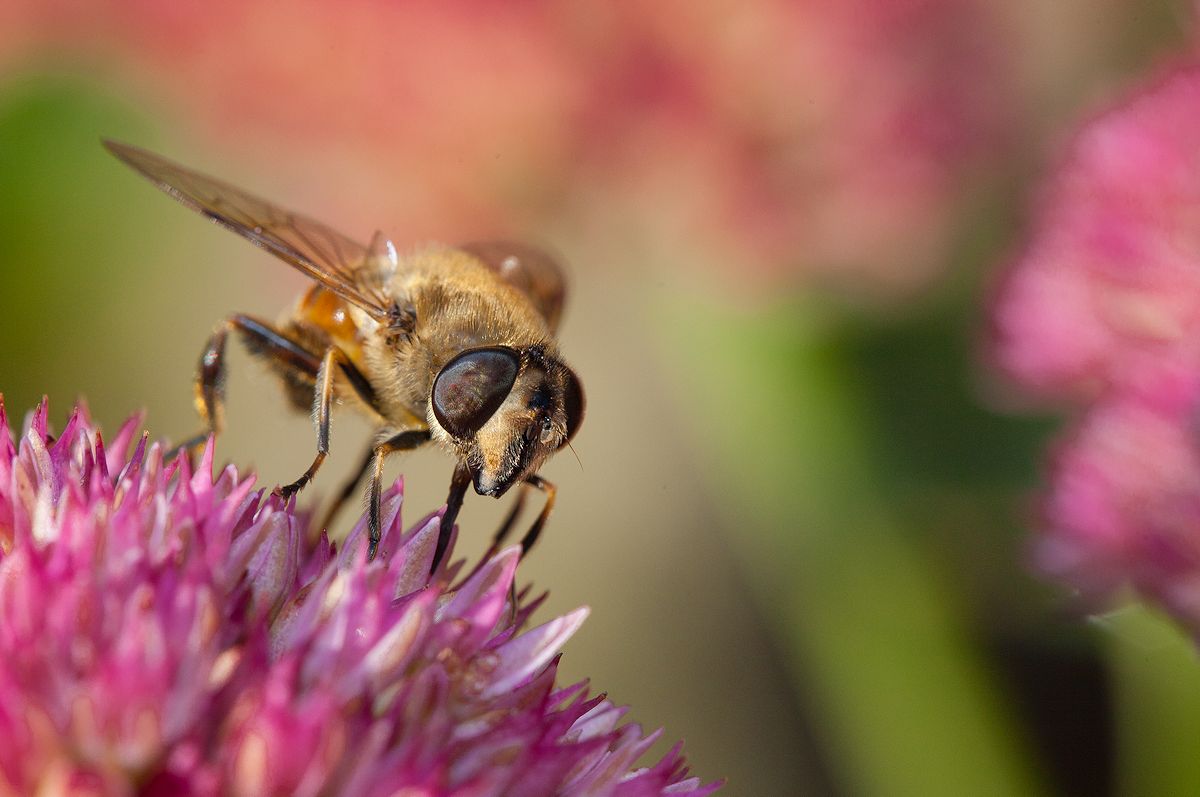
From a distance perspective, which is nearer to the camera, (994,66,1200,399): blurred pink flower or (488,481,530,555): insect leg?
(488,481,530,555): insect leg

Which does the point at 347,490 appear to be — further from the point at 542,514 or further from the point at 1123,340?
the point at 1123,340

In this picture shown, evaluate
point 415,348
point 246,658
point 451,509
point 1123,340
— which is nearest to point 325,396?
point 415,348

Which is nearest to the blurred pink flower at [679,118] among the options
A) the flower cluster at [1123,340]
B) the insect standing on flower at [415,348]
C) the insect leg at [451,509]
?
the flower cluster at [1123,340]

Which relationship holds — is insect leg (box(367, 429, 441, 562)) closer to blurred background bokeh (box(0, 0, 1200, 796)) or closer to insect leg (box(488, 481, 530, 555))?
insect leg (box(488, 481, 530, 555))

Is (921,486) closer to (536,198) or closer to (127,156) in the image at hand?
(536,198)

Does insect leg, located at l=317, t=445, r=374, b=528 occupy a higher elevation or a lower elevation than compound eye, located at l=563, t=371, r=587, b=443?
lower

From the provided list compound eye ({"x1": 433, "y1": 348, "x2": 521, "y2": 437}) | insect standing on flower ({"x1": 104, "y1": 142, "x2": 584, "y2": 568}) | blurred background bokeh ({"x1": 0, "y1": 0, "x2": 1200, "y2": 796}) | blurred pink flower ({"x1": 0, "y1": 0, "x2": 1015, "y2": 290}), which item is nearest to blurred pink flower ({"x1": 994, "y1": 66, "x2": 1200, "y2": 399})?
blurred background bokeh ({"x1": 0, "y1": 0, "x2": 1200, "y2": 796})

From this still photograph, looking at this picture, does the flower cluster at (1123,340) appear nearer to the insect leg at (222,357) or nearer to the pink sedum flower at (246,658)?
the pink sedum flower at (246,658)
